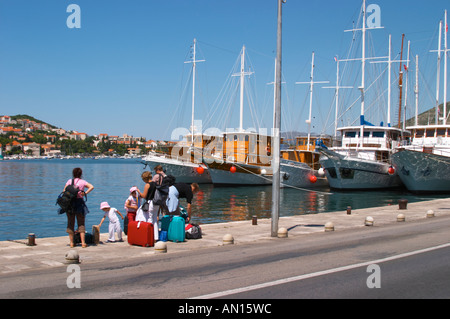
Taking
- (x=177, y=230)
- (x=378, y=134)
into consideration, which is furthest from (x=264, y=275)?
(x=378, y=134)

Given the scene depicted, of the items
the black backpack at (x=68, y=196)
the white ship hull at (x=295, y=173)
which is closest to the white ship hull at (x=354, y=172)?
the white ship hull at (x=295, y=173)

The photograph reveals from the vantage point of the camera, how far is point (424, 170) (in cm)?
3788

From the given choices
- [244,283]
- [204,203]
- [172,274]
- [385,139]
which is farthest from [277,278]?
[385,139]

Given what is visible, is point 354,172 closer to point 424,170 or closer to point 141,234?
point 424,170

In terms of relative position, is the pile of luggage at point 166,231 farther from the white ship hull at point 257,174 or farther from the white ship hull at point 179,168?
the white ship hull at point 179,168

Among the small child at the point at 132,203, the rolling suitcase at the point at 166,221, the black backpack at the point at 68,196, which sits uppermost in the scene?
the black backpack at the point at 68,196

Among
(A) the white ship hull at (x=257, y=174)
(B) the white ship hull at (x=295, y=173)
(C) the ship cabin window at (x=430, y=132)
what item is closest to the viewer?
(C) the ship cabin window at (x=430, y=132)

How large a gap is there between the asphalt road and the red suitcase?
1.16 metres

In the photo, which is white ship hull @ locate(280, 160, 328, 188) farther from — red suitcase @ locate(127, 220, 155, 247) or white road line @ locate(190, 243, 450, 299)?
white road line @ locate(190, 243, 450, 299)

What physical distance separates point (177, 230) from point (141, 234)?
3.15 ft

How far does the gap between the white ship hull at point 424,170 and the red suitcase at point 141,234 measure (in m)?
31.1

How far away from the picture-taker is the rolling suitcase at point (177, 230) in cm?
1134
